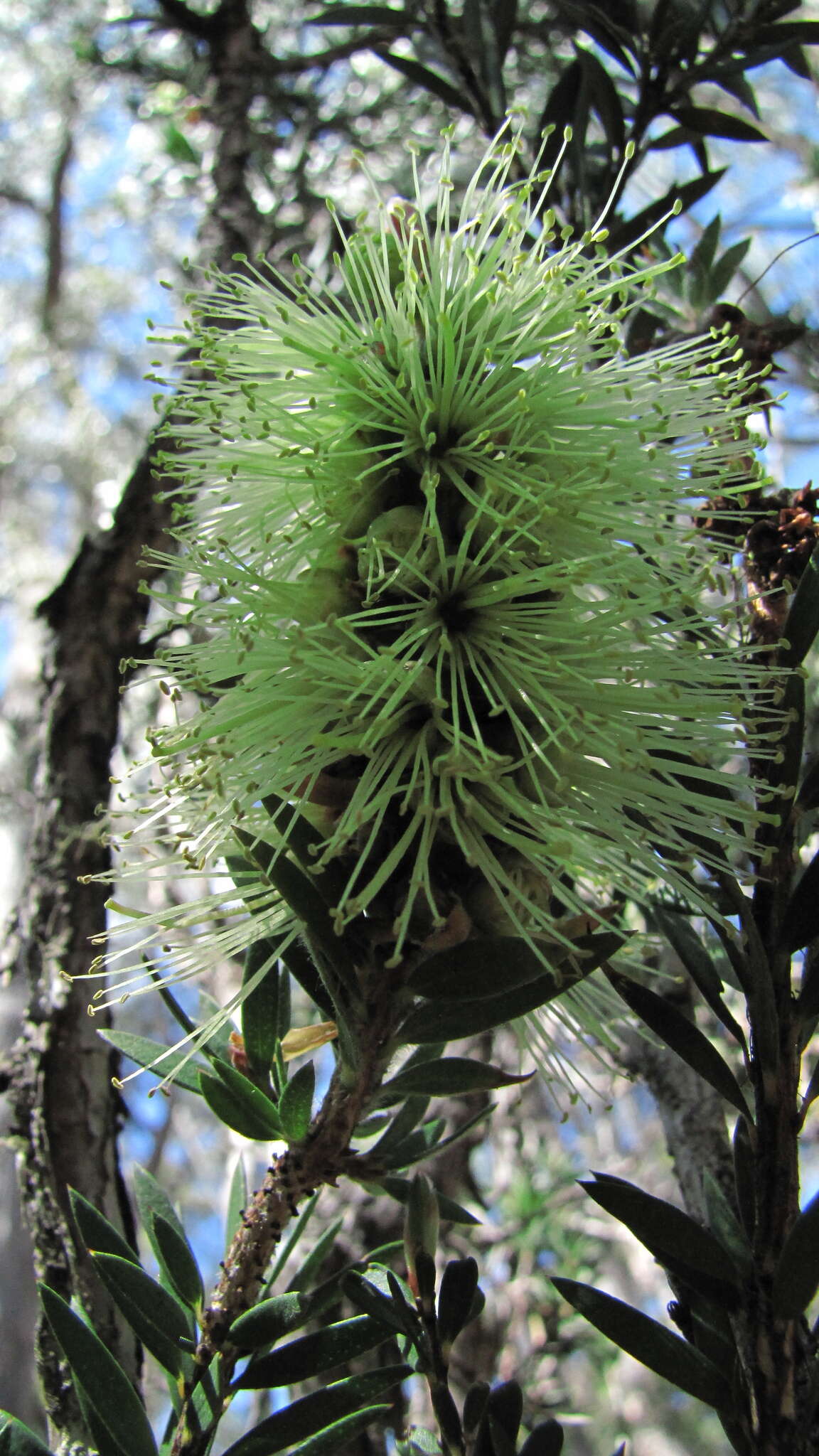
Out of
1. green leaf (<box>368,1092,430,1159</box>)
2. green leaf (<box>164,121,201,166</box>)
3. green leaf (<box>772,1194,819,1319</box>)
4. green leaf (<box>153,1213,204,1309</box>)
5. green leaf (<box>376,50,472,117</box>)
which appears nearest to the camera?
green leaf (<box>772,1194,819,1319</box>)

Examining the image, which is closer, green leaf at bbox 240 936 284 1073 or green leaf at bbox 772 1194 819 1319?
green leaf at bbox 772 1194 819 1319

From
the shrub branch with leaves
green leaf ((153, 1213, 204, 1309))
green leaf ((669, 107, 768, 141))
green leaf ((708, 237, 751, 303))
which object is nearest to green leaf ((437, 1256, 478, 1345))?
the shrub branch with leaves

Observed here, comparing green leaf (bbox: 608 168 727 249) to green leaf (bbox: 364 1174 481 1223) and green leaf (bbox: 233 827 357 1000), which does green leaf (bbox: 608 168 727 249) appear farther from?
green leaf (bbox: 364 1174 481 1223)

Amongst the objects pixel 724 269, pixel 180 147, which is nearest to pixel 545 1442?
pixel 724 269

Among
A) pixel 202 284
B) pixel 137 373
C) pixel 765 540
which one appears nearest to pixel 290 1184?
pixel 765 540

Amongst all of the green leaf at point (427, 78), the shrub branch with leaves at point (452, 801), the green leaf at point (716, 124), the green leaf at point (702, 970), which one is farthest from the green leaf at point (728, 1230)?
the green leaf at point (427, 78)

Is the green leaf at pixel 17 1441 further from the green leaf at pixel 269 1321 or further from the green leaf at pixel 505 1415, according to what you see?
the green leaf at pixel 505 1415
